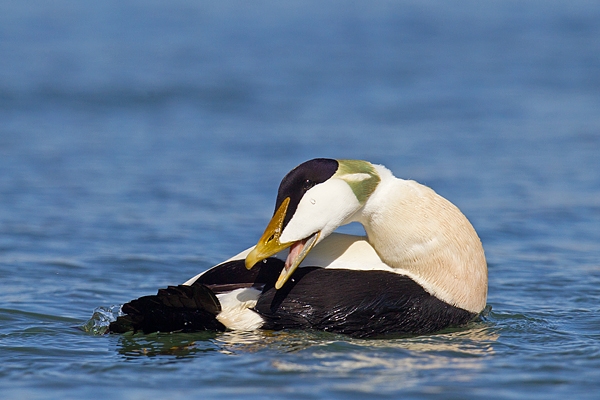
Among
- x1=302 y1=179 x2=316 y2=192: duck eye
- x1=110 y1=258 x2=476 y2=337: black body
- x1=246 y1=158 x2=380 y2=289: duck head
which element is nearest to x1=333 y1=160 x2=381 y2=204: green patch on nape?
x1=246 y1=158 x2=380 y2=289: duck head

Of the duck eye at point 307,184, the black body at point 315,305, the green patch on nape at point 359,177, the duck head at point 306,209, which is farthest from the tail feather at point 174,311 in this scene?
the green patch on nape at point 359,177

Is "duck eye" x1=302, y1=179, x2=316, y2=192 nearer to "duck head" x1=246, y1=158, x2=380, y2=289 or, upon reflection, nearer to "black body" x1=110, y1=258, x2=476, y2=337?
"duck head" x1=246, y1=158, x2=380, y2=289

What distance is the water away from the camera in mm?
5512

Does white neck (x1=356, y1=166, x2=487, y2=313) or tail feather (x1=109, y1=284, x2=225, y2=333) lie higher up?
white neck (x1=356, y1=166, x2=487, y2=313)

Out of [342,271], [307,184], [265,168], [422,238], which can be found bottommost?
[342,271]

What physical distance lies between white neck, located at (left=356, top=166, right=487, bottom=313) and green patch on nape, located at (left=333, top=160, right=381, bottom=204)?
7 centimetres

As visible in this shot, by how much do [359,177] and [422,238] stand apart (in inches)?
22.9

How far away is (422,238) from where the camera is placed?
6.13m

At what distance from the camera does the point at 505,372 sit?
17.8 feet

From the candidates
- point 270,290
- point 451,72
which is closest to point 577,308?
point 270,290

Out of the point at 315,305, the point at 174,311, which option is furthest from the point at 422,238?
the point at 174,311

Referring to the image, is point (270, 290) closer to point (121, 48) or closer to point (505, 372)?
point (505, 372)

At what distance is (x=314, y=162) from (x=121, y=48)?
60.4ft

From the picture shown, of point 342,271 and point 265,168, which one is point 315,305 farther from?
point 265,168
